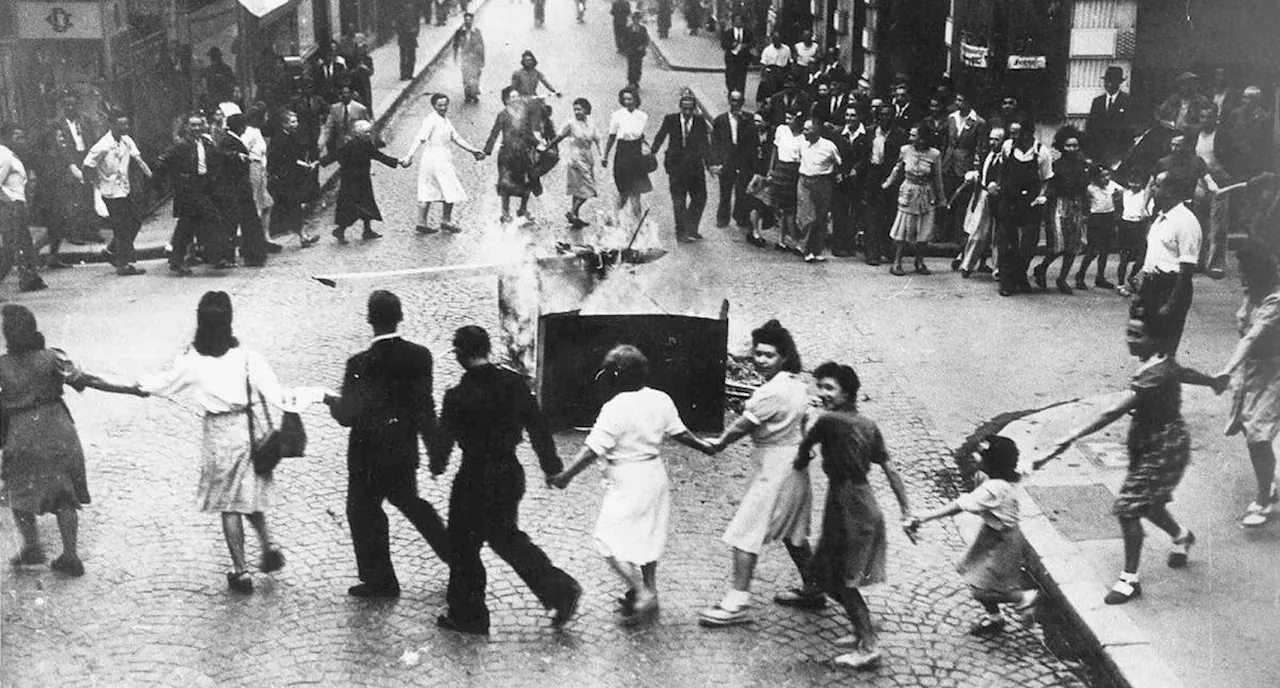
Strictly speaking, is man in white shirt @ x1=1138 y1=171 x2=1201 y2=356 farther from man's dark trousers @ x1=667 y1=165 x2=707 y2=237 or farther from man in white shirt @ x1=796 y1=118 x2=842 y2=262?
man's dark trousers @ x1=667 y1=165 x2=707 y2=237

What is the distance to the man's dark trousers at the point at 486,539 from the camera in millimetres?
7332

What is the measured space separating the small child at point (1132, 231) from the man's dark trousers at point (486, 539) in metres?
9.16

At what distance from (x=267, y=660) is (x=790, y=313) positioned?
25.6 feet

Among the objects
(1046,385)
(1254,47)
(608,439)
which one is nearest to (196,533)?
(608,439)

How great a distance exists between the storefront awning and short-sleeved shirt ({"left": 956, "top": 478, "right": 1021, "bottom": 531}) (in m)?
19.0

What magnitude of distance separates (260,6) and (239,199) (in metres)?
10.5

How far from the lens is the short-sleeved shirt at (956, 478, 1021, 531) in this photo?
7500 millimetres

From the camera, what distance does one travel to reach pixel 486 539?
740 cm

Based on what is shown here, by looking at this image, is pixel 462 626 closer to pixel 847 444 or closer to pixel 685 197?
pixel 847 444

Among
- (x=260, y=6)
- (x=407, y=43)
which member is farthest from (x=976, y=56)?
(x=407, y=43)

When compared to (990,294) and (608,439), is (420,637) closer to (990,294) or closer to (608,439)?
(608,439)

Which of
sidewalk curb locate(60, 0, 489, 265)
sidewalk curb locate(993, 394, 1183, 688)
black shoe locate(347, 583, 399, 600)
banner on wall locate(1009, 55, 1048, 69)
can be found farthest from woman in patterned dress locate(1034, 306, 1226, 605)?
banner on wall locate(1009, 55, 1048, 69)

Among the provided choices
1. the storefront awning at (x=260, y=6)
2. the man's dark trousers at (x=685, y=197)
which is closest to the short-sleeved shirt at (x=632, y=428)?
the man's dark trousers at (x=685, y=197)

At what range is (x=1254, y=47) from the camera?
18.7 m
